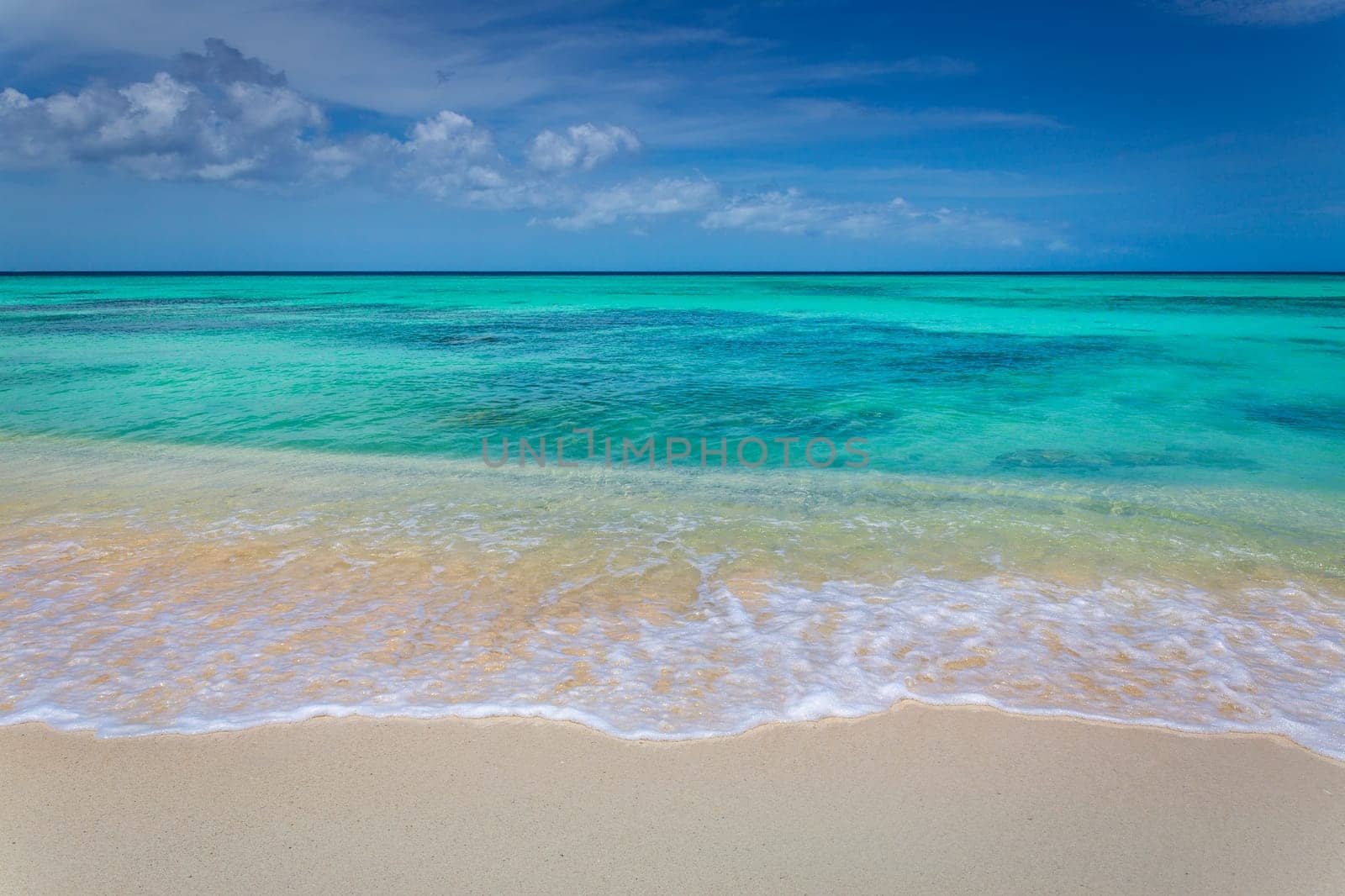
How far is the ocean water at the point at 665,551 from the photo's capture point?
13.4 ft

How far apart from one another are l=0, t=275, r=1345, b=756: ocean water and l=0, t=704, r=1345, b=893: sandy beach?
23 centimetres

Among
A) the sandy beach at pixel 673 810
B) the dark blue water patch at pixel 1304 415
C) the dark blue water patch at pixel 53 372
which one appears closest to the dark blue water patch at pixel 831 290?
the dark blue water patch at pixel 1304 415

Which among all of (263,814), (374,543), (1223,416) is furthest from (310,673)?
(1223,416)

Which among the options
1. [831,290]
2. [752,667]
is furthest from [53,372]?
[831,290]

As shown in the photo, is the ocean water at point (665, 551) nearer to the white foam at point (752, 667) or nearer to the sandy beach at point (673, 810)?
the white foam at point (752, 667)

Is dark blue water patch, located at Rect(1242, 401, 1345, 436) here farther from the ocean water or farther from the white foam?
the white foam

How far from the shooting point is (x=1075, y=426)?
11875 mm

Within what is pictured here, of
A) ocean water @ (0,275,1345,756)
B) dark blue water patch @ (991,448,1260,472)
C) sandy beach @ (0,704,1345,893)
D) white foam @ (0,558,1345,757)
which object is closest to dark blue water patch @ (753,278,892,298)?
ocean water @ (0,275,1345,756)

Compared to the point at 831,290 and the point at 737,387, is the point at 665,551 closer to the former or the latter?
the point at 737,387

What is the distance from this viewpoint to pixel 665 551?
6289 mm

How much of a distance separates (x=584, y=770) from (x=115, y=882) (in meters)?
1.73

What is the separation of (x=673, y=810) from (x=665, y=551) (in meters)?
3.17

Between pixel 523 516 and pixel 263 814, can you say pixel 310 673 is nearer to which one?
pixel 263 814

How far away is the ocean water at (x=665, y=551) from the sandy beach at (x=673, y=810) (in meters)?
0.23
